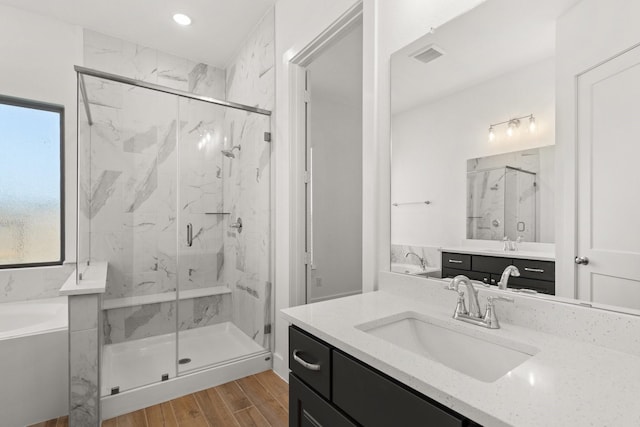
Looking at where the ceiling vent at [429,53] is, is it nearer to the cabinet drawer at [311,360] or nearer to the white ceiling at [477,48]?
the white ceiling at [477,48]

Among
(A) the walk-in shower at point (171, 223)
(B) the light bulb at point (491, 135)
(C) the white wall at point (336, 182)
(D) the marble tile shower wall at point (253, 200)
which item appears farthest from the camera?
(C) the white wall at point (336, 182)

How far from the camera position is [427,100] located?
144 cm

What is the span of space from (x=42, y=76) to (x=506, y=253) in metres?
3.61

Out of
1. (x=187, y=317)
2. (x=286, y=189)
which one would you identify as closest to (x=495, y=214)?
(x=286, y=189)

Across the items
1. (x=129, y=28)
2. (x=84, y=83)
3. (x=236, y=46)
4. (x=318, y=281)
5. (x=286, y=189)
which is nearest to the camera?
(x=84, y=83)

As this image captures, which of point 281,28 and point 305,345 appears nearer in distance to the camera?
point 305,345

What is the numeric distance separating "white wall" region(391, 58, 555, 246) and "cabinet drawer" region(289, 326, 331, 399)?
2.21 ft

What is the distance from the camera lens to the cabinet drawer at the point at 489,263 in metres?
1.14

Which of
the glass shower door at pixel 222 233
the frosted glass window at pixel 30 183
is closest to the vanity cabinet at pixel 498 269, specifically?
the glass shower door at pixel 222 233

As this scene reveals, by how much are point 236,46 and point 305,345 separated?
3.02m

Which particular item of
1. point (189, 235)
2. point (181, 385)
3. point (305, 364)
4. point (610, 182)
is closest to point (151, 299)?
point (189, 235)

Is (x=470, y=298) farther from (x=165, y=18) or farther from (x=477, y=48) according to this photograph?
(x=165, y=18)

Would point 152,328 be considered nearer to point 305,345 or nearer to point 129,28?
point 305,345

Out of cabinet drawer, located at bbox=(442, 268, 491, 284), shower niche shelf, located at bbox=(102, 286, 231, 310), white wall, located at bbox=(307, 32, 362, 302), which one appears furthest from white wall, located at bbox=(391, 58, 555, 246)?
white wall, located at bbox=(307, 32, 362, 302)
